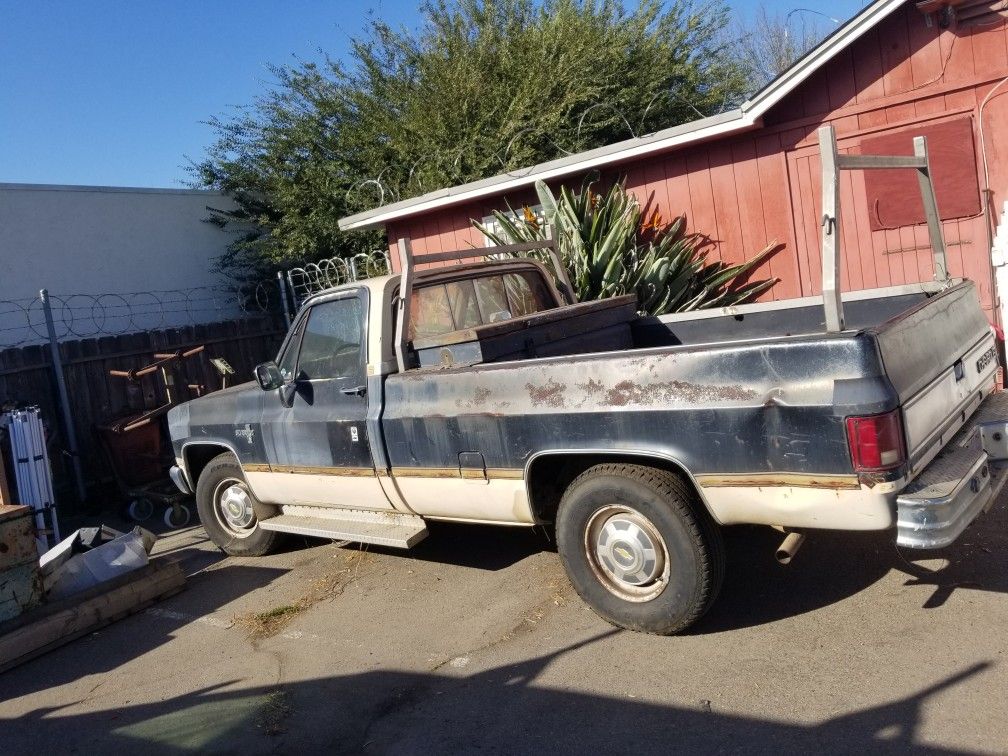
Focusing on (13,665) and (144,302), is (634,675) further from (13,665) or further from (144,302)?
(144,302)

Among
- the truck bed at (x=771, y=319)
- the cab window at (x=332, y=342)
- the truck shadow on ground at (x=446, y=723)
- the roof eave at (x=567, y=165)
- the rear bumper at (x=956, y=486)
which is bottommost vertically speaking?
the truck shadow on ground at (x=446, y=723)

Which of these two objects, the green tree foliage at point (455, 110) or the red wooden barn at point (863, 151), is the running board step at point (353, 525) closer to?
the red wooden barn at point (863, 151)

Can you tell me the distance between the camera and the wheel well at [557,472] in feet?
14.4

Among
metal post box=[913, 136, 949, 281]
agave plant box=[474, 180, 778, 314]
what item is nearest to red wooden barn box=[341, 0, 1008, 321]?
agave plant box=[474, 180, 778, 314]

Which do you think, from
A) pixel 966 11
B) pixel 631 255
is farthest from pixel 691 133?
pixel 966 11

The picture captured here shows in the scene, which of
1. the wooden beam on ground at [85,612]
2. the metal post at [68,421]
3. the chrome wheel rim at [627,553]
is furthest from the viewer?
the metal post at [68,421]

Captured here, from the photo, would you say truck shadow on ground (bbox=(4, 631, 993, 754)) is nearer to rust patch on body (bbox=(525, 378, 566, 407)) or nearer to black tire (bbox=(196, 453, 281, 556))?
rust patch on body (bbox=(525, 378, 566, 407))

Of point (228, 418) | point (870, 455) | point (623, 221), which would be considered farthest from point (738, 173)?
point (870, 455)

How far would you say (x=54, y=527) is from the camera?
827cm

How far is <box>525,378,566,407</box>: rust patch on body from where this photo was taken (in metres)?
4.53

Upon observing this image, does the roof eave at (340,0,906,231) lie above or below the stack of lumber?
above

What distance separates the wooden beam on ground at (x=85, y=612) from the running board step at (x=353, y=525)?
77cm

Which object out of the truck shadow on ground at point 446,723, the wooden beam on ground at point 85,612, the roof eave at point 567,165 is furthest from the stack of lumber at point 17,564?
the roof eave at point 567,165

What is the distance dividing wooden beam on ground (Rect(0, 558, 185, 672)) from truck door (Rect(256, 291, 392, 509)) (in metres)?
0.97
